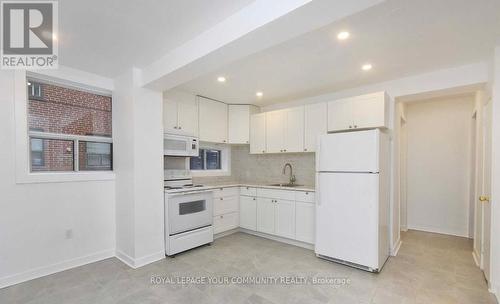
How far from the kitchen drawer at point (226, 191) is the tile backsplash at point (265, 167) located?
1.86 feet

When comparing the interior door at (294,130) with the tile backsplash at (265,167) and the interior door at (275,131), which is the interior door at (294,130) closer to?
the interior door at (275,131)

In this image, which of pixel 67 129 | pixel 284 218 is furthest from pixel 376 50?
pixel 67 129

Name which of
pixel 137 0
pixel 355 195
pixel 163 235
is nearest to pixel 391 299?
pixel 355 195

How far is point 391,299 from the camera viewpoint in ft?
7.12

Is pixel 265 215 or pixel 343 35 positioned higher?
pixel 343 35

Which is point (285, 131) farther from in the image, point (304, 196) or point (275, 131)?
point (304, 196)

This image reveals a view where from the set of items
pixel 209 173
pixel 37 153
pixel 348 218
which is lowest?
pixel 348 218

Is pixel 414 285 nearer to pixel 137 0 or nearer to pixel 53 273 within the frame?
pixel 137 0

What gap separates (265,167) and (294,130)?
43.3 inches

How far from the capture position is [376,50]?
93.1 inches

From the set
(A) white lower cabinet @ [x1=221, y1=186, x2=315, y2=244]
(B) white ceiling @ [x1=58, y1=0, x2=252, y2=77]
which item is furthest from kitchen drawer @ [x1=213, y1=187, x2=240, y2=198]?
Result: (B) white ceiling @ [x1=58, y1=0, x2=252, y2=77]

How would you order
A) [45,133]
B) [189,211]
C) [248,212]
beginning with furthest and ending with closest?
1. [248,212]
2. [189,211]
3. [45,133]

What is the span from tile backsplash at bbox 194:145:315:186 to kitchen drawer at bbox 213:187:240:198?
1.86ft

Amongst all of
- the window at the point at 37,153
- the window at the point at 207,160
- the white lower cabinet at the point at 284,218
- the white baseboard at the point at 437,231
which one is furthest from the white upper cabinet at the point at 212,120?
the white baseboard at the point at 437,231
